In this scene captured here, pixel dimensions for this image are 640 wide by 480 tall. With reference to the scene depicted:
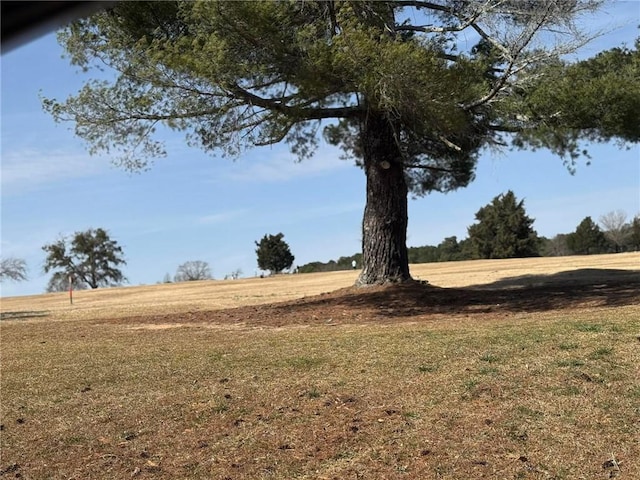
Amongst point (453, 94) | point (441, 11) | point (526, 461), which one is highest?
point (441, 11)

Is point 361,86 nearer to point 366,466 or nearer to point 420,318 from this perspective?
point 420,318

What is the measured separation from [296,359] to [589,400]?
129 inches

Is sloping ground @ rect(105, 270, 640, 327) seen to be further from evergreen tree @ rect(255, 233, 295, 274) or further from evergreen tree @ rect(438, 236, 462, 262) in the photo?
evergreen tree @ rect(438, 236, 462, 262)

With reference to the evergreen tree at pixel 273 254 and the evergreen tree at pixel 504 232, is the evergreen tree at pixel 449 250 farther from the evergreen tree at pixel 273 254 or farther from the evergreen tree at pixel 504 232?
the evergreen tree at pixel 273 254

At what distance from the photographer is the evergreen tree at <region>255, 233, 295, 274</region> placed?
187 ft

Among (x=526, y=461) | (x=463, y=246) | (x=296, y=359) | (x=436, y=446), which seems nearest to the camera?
(x=526, y=461)

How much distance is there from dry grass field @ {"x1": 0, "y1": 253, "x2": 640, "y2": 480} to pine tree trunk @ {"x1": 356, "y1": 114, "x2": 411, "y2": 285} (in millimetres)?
4707

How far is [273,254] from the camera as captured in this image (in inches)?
2238

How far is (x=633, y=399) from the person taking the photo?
537cm

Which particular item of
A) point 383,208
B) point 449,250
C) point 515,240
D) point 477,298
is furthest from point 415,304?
point 449,250

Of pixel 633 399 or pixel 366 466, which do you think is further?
pixel 633 399

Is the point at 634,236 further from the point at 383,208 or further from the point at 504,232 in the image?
the point at 383,208

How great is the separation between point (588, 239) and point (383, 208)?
161 ft

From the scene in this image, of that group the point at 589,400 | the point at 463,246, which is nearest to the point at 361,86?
the point at 589,400
